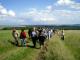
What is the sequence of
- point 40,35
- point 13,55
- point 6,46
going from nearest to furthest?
point 13,55, point 6,46, point 40,35

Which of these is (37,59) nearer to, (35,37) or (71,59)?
(71,59)

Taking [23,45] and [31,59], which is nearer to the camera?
[31,59]

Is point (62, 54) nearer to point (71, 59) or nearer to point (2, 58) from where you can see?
point (71, 59)

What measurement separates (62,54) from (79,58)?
1.50 meters

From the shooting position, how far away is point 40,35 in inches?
1137

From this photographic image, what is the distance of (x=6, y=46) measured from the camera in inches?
1067

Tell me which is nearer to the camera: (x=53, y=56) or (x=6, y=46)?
(x=53, y=56)

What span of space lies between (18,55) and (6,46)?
594 cm

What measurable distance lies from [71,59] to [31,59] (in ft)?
9.40

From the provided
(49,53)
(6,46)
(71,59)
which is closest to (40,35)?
(6,46)

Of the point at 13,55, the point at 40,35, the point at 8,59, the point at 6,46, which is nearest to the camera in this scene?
the point at 8,59

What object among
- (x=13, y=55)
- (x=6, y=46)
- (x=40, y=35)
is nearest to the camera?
(x=13, y=55)

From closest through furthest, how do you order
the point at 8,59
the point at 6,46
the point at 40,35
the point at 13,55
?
the point at 8,59 < the point at 13,55 < the point at 6,46 < the point at 40,35

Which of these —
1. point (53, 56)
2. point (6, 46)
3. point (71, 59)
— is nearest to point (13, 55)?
point (53, 56)
